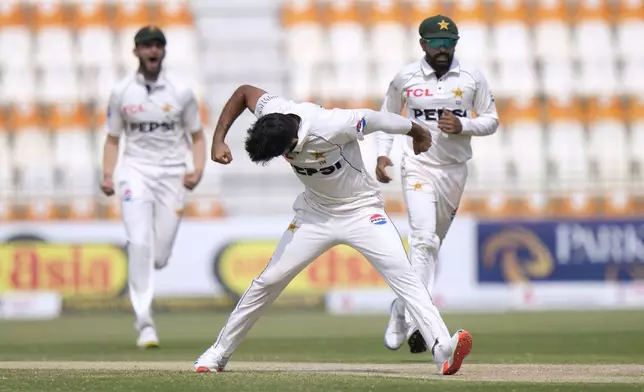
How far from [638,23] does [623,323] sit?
8016mm

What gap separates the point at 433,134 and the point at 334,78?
31.6 ft

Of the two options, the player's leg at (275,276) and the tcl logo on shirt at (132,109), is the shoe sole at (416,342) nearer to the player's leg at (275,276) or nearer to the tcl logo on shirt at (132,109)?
the player's leg at (275,276)

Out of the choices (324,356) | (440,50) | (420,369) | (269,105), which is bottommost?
(324,356)

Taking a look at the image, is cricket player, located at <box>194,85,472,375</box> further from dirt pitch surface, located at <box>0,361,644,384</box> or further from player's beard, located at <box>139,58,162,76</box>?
player's beard, located at <box>139,58,162,76</box>

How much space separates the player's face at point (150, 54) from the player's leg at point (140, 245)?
83 centimetres

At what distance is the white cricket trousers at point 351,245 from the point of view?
20.4 ft

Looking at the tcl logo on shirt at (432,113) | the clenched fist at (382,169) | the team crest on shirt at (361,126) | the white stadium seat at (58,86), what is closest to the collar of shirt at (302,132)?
the team crest on shirt at (361,126)

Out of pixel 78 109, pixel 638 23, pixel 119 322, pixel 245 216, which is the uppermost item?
pixel 638 23

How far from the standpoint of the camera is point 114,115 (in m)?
9.23

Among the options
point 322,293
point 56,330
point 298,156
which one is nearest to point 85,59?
point 322,293

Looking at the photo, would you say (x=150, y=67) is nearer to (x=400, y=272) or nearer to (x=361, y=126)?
(x=361, y=126)

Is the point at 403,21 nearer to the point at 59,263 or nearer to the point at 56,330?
the point at 59,263

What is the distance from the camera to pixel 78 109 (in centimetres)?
1728

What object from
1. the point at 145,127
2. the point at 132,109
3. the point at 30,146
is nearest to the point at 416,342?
the point at 145,127
